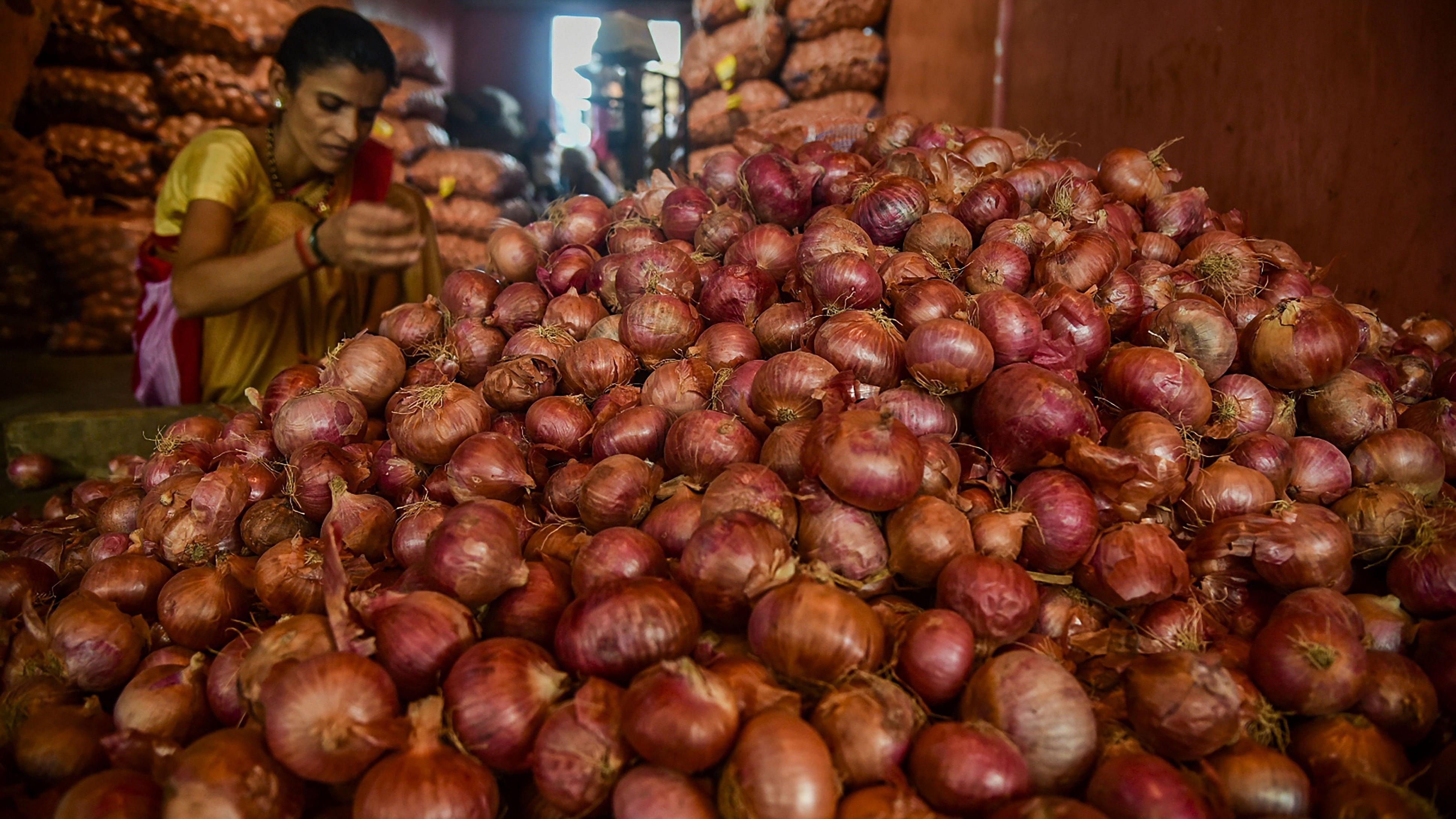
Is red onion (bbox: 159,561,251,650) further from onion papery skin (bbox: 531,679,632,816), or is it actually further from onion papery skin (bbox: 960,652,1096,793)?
onion papery skin (bbox: 960,652,1096,793)

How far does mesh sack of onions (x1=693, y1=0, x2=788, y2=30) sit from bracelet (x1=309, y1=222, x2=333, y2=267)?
3.90m

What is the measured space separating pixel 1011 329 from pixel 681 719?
1.00 meters

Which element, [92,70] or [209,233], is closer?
[209,233]

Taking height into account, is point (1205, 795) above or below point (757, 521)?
below

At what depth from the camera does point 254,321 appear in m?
3.18

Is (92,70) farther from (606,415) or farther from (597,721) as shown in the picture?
(597,721)

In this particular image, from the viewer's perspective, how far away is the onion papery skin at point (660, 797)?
0.89 m

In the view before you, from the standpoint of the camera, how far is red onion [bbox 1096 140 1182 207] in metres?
2.29

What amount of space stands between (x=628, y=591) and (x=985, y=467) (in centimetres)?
75

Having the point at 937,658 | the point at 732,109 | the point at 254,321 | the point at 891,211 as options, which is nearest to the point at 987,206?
the point at 891,211

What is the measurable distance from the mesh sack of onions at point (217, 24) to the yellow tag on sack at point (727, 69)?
→ 3176 mm

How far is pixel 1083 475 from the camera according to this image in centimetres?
136

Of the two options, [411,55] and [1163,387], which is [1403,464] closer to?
[1163,387]

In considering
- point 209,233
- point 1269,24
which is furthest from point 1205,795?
point 209,233
